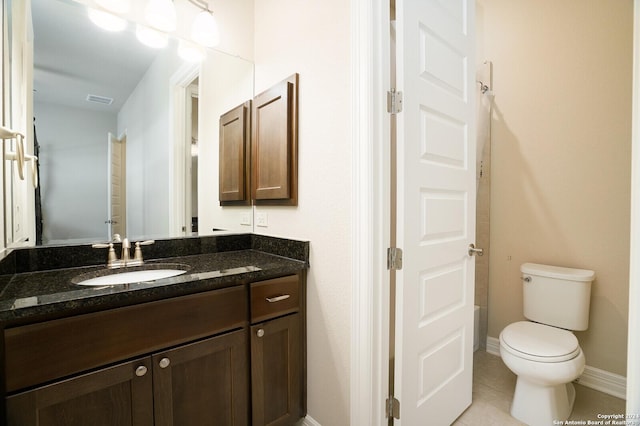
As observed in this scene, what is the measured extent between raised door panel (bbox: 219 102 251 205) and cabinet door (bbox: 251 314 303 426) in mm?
826

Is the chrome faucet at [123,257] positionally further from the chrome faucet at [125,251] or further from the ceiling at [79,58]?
the ceiling at [79,58]

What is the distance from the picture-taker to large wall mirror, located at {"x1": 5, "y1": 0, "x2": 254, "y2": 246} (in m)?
1.30

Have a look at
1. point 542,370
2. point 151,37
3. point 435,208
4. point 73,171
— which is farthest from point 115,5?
point 542,370

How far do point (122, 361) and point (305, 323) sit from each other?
2.51 ft

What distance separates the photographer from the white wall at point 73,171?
129cm

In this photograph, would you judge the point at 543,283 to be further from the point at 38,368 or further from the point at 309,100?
the point at 38,368

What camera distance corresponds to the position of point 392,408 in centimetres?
122

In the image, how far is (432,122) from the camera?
4.29 feet

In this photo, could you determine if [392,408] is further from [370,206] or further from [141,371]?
[141,371]

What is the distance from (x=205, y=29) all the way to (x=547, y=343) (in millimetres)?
2478

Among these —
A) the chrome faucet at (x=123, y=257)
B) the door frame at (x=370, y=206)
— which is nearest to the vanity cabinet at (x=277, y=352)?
the door frame at (x=370, y=206)

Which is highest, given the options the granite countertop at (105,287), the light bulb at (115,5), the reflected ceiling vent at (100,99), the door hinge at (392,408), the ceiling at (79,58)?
the light bulb at (115,5)

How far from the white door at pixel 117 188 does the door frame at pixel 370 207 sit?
3.82ft

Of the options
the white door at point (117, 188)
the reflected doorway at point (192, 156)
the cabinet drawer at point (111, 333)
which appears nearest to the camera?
the cabinet drawer at point (111, 333)
